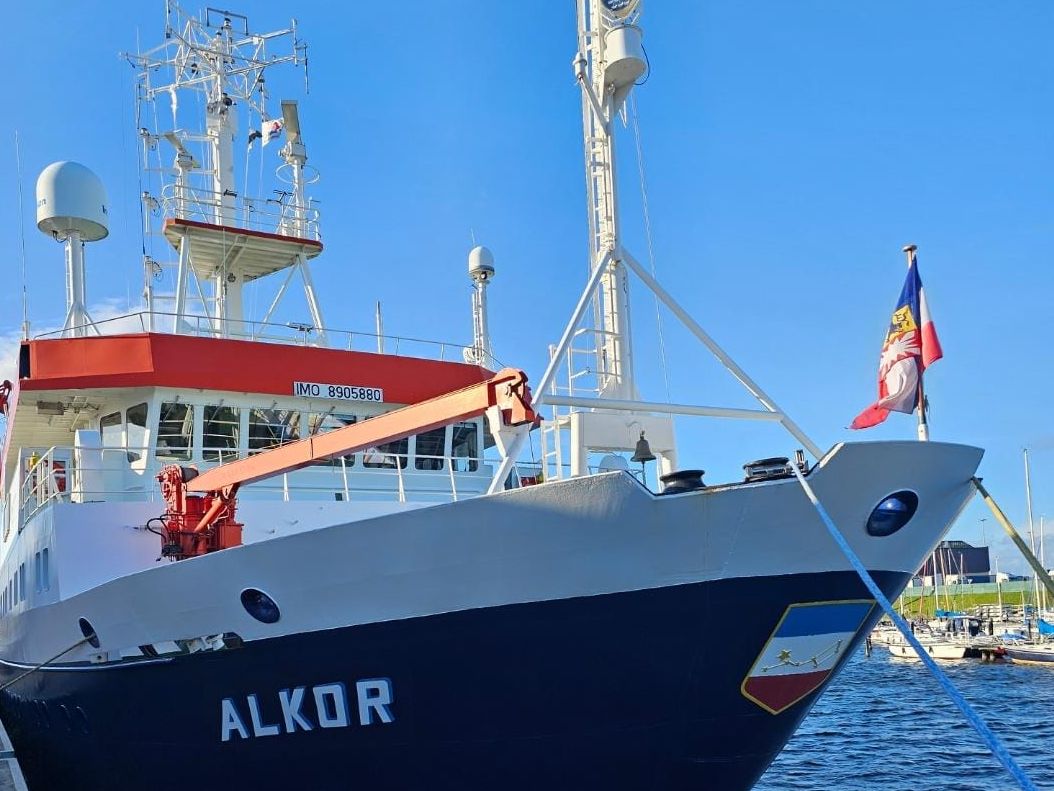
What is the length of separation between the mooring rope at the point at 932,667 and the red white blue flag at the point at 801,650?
2.60ft

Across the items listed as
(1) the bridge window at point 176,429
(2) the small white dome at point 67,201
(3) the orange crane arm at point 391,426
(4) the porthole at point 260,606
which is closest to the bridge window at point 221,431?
(1) the bridge window at point 176,429

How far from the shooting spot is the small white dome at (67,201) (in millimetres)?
16016

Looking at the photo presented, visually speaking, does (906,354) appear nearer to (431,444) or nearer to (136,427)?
(431,444)

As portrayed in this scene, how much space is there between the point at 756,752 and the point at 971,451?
3177 millimetres

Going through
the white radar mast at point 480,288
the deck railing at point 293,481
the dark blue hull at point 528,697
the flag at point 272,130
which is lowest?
the dark blue hull at point 528,697

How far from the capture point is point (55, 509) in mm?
10273

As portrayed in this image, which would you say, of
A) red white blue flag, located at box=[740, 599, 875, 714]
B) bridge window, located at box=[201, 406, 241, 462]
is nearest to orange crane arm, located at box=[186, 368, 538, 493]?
bridge window, located at box=[201, 406, 241, 462]

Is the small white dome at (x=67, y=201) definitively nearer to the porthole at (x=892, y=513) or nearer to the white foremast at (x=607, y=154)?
the white foremast at (x=607, y=154)

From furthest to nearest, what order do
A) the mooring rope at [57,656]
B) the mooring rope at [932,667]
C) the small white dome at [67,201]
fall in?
the small white dome at [67,201] < the mooring rope at [57,656] < the mooring rope at [932,667]

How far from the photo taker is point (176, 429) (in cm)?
1262

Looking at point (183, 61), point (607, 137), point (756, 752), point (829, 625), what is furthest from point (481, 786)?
point (183, 61)

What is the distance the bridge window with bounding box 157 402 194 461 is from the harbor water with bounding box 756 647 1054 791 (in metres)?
11.5

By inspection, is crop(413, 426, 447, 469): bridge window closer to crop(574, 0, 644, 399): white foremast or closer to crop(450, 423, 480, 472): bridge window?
crop(450, 423, 480, 472): bridge window

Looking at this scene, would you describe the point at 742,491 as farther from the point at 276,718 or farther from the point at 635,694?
the point at 276,718
